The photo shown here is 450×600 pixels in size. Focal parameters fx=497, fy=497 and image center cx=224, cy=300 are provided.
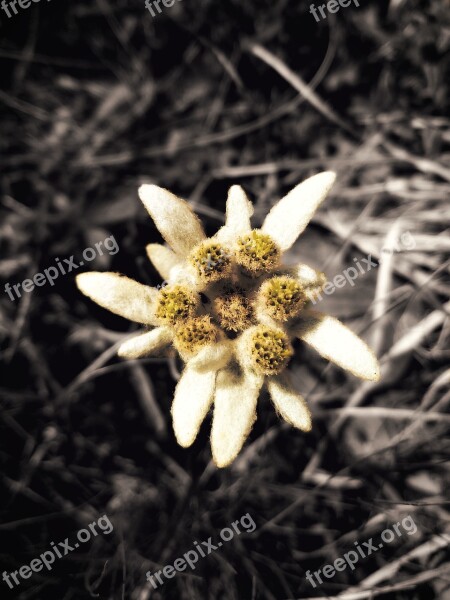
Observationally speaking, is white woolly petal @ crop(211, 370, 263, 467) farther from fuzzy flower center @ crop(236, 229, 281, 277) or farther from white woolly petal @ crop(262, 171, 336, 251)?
white woolly petal @ crop(262, 171, 336, 251)

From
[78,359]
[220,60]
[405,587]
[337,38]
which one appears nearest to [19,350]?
[78,359]

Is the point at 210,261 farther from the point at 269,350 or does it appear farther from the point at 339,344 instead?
the point at 339,344

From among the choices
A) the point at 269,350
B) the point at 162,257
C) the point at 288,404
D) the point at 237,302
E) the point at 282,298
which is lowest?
the point at 288,404

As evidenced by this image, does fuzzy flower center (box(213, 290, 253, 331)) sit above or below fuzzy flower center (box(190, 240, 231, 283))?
below

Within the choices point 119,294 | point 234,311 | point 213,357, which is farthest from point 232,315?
point 119,294

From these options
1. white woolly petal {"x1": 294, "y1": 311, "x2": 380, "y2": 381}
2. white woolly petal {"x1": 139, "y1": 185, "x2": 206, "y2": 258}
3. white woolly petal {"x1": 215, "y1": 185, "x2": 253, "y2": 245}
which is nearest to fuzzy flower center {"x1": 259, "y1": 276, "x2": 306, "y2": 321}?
white woolly petal {"x1": 294, "y1": 311, "x2": 380, "y2": 381}

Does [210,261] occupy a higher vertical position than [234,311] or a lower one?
higher

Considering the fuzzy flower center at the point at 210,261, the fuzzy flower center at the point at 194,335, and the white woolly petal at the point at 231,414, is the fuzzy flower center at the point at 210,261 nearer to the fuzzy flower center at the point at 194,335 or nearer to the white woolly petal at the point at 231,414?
the fuzzy flower center at the point at 194,335
